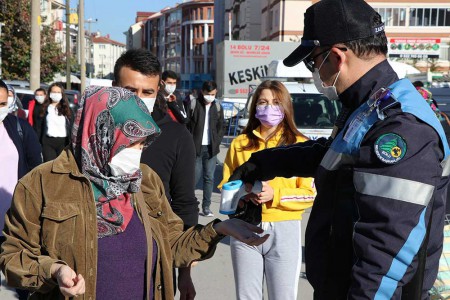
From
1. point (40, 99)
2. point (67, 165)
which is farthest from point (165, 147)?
point (40, 99)

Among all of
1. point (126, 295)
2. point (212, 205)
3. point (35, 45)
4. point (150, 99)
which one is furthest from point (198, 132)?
point (35, 45)

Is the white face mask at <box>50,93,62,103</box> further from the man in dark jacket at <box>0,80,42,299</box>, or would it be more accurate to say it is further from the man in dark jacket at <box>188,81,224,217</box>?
the man in dark jacket at <box>0,80,42,299</box>

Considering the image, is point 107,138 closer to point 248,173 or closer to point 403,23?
point 248,173

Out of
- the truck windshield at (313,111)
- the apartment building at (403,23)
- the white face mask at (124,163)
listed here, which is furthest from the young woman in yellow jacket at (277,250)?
the apartment building at (403,23)

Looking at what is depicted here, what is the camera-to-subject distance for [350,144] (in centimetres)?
234

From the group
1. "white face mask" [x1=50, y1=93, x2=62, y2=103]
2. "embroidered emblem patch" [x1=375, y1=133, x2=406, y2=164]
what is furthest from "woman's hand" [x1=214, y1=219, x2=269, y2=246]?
"white face mask" [x1=50, y1=93, x2=62, y2=103]

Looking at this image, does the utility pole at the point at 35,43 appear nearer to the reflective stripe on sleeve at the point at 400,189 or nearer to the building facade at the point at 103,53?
the reflective stripe on sleeve at the point at 400,189

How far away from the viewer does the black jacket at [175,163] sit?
12.3ft

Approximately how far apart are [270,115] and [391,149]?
2758mm

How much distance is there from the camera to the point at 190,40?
12012 centimetres

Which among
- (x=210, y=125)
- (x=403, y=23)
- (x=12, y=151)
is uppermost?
(x=403, y=23)

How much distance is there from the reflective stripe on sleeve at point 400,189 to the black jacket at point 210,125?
8342 mm

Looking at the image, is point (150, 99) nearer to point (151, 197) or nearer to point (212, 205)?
point (151, 197)

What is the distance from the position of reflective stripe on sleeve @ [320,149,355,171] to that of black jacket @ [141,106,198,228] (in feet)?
4.74
